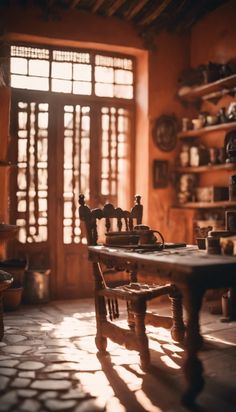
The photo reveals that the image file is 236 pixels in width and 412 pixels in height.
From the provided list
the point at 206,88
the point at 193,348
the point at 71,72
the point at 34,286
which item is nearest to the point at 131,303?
the point at 193,348

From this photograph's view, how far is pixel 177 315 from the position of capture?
12.4ft

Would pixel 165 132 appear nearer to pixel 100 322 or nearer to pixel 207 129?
pixel 207 129

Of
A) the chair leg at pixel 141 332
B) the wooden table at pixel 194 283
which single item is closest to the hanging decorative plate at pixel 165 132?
the chair leg at pixel 141 332

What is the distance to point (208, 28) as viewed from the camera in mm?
6062

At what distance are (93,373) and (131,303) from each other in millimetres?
569

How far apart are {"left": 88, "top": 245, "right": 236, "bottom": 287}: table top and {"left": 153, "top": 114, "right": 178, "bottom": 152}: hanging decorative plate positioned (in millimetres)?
3060

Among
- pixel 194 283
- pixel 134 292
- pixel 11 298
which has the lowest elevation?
pixel 11 298

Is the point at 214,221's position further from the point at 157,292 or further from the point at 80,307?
the point at 157,292

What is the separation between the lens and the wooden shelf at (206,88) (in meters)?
5.43

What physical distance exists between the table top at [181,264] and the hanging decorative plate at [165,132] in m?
3.06

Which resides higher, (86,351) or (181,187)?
(181,187)

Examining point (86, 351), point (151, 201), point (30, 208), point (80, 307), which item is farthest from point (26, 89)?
point (86, 351)

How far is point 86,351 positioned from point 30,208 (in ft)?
8.40

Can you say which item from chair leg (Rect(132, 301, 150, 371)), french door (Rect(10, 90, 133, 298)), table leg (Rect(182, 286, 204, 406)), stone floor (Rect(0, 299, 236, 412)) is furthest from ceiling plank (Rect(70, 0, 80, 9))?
table leg (Rect(182, 286, 204, 406))
